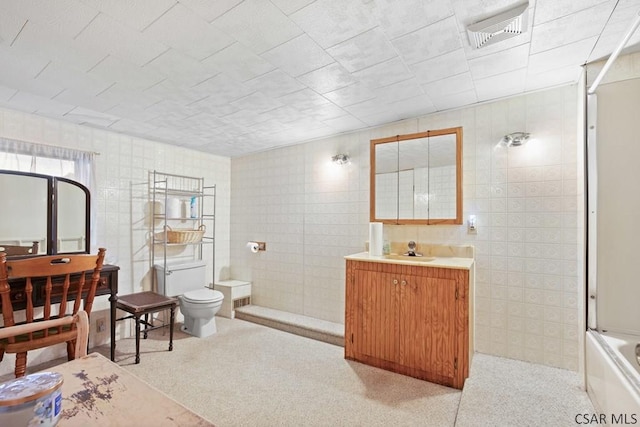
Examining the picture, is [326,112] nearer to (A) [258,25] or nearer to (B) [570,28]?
(A) [258,25]

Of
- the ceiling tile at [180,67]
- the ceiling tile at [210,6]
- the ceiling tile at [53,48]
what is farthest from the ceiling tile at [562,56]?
the ceiling tile at [53,48]

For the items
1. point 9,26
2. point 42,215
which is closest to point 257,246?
point 42,215

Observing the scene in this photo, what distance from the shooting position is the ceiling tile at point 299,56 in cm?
173

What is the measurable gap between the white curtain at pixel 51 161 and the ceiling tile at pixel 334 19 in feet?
8.69

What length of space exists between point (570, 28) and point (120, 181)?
3.88m

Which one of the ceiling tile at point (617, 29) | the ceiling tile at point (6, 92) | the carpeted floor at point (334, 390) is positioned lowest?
the carpeted floor at point (334, 390)

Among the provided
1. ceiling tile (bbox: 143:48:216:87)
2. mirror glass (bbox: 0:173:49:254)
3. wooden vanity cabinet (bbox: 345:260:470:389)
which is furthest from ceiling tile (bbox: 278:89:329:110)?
mirror glass (bbox: 0:173:49:254)

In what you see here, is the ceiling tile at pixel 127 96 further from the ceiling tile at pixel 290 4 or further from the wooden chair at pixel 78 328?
the wooden chair at pixel 78 328

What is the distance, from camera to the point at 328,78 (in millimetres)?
2139

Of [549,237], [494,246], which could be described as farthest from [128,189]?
[549,237]

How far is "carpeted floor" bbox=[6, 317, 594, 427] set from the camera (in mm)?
1857

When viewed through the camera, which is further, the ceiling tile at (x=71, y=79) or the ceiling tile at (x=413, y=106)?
the ceiling tile at (x=413, y=106)

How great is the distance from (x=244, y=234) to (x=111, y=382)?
3.36m

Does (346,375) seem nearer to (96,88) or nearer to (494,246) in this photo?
(494,246)
